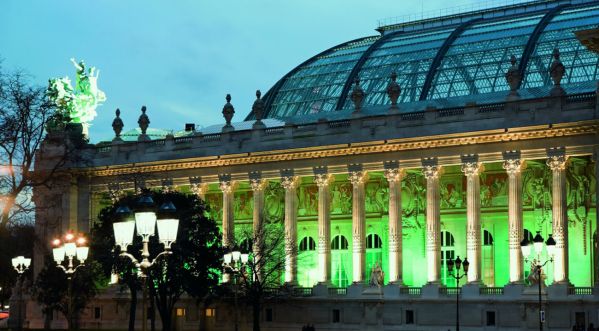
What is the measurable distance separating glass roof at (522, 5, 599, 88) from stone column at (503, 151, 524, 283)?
10115mm

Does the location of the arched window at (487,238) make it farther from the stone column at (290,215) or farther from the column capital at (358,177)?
the stone column at (290,215)

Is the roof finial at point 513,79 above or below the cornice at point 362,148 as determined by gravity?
above

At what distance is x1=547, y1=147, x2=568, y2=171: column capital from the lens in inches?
3333

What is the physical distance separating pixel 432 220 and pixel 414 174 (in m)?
6.19

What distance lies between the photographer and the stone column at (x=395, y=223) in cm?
9212

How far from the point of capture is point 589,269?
8731cm

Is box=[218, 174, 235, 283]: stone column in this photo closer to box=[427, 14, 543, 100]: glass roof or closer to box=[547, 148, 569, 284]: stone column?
box=[427, 14, 543, 100]: glass roof

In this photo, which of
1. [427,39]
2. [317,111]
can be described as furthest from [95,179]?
[427,39]

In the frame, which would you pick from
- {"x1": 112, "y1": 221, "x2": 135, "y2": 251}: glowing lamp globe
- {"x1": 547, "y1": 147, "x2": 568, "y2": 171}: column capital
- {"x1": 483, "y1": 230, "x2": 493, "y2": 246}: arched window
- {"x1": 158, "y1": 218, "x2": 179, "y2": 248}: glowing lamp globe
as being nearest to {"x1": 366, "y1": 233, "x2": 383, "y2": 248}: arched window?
{"x1": 483, "y1": 230, "x2": 493, "y2": 246}: arched window

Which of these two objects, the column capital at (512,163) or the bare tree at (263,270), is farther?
the bare tree at (263,270)

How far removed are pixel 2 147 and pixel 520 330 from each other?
37.0m

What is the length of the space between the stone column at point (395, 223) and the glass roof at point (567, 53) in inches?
485

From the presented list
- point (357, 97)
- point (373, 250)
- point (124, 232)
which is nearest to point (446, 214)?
point (373, 250)

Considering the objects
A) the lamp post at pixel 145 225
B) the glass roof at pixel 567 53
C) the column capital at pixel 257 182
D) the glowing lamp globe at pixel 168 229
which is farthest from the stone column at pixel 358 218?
the glowing lamp globe at pixel 168 229
